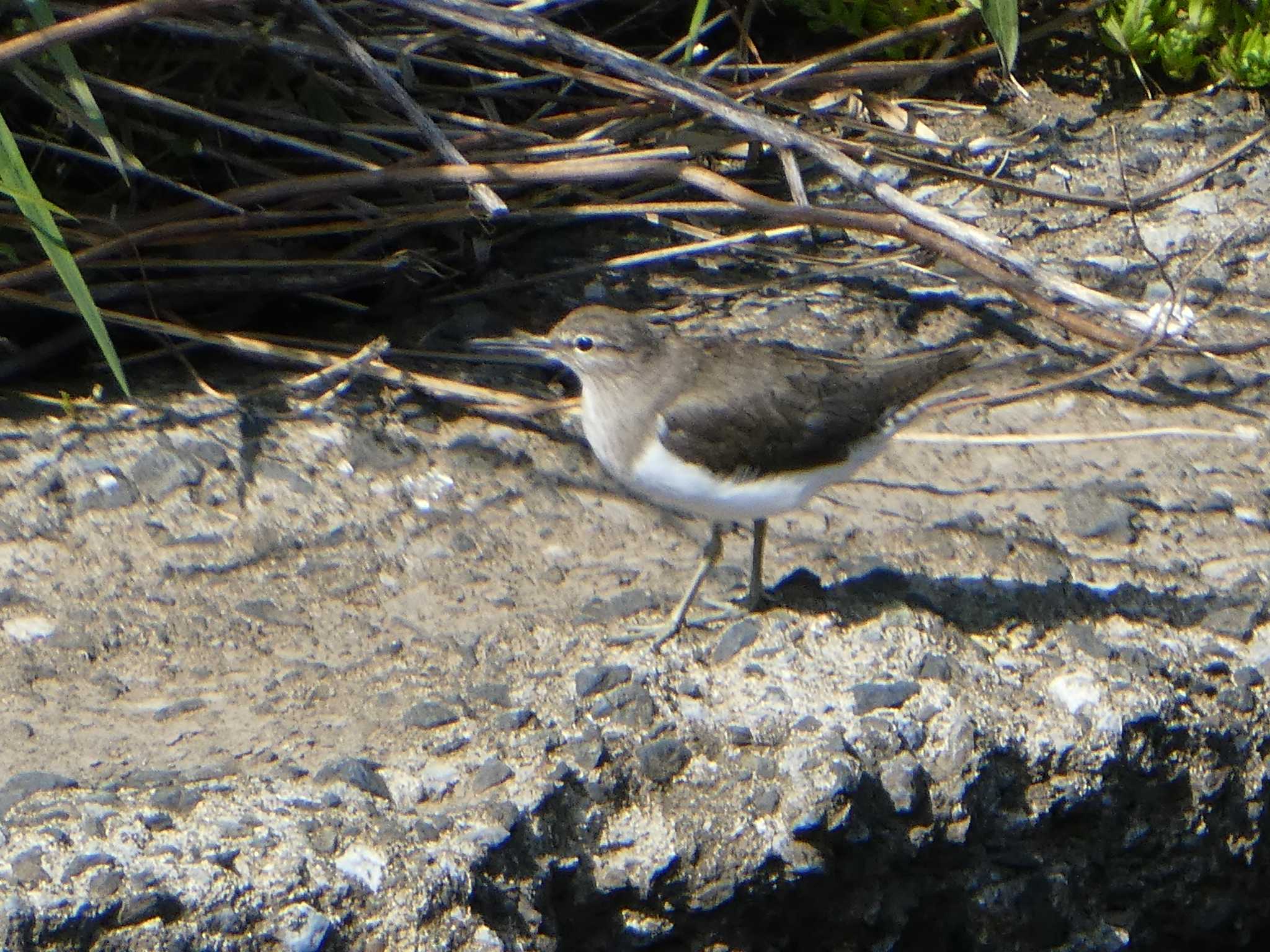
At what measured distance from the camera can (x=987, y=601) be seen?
4.04m

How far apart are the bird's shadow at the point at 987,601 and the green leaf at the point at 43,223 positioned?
1873mm

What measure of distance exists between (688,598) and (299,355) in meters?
1.44

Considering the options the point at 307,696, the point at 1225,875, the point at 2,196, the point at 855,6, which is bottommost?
the point at 1225,875

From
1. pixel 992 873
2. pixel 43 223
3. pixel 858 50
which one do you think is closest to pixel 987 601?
pixel 992 873

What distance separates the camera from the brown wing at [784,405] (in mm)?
3969

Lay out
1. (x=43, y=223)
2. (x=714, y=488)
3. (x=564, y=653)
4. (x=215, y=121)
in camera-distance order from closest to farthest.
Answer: (x=43, y=223)
(x=564, y=653)
(x=714, y=488)
(x=215, y=121)

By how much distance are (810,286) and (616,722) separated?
2.24 metres

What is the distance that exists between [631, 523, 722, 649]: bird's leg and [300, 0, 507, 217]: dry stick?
111 centimetres

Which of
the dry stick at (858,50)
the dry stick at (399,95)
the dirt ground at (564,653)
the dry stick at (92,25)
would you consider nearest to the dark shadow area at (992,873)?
the dirt ground at (564,653)

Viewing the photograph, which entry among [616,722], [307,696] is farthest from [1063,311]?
[307,696]

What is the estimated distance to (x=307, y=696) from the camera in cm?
353

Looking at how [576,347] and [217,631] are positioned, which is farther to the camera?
[576,347]

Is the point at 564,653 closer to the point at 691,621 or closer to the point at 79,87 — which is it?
the point at 691,621

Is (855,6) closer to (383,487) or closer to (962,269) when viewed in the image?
(962,269)
